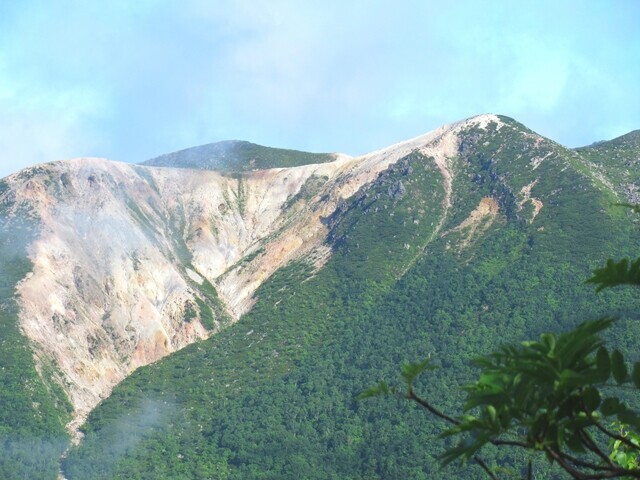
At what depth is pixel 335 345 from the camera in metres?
113

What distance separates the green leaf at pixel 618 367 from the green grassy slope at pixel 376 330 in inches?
3172

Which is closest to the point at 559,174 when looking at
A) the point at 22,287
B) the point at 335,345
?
the point at 335,345

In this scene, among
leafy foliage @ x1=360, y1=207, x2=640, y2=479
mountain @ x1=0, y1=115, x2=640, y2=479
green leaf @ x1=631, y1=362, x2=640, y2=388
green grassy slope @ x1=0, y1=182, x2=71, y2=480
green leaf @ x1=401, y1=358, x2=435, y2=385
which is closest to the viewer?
leafy foliage @ x1=360, y1=207, x2=640, y2=479

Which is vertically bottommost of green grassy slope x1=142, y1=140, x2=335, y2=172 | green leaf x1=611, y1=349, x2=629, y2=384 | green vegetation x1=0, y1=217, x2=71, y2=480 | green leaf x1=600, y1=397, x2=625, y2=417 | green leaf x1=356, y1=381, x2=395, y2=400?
green leaf x1=600, y1=397, x2=625, y2=417

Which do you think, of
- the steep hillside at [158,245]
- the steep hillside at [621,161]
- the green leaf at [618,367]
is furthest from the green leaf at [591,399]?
the steep hillside at [621,161]

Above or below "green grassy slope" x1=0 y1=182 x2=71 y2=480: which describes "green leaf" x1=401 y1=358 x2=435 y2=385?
below

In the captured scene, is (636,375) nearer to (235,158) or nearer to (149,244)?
(149,244)

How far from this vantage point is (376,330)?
4505 inches

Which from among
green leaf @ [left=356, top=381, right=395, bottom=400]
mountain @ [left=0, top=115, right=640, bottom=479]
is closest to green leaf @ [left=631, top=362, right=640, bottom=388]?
green leaf @ [left=356, top=381, right=395, bottom=400]

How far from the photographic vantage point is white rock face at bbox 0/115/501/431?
11169cm

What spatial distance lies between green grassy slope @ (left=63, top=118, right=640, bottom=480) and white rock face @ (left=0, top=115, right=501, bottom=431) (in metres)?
4.64

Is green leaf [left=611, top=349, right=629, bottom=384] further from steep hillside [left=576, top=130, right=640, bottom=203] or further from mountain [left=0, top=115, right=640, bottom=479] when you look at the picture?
steep hillside [left=576, top=130, right=640, bottom=203]

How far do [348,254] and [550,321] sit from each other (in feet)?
121

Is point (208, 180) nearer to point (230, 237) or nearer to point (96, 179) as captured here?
point (230, 237)
